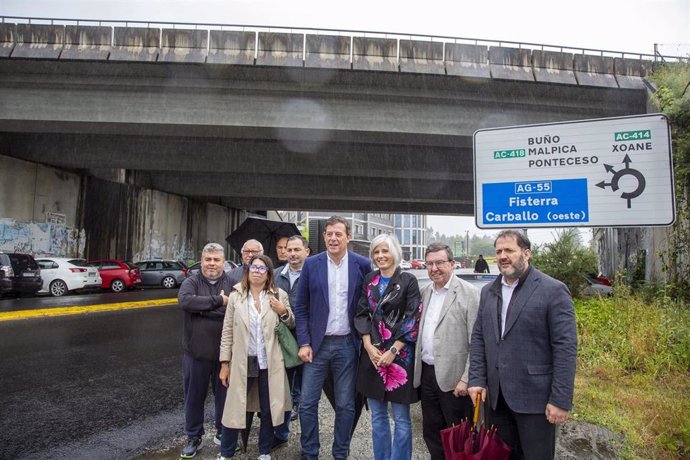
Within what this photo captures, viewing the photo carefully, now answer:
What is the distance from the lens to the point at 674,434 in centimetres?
364

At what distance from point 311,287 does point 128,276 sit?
1891 centimetres

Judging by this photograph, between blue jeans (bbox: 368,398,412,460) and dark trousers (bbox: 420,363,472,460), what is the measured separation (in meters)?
0.15

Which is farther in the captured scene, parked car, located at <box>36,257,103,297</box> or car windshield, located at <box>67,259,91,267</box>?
car windshield, located at <box>67,259,91,267</box>

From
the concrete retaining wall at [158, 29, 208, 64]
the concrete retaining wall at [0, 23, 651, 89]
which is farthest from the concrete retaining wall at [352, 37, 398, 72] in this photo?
the concrete retaining wall at [158, 29, 208, 64]

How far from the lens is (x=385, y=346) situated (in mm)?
3297

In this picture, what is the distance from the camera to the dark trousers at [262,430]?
3605 mm

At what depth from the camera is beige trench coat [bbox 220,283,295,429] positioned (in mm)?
3520

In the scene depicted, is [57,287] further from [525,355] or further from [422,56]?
[525,355]

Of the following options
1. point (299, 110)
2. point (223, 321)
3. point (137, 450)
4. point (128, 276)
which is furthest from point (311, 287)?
point (128, 276)

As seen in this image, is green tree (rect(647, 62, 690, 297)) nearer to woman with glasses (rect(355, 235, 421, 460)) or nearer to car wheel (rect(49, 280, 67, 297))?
woman with glasses (rect(355, 235, 421, 460))

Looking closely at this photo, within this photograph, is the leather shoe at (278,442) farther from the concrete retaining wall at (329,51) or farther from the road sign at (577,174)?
the concrete retaining wall at (329,51)

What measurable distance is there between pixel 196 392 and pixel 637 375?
4948mm

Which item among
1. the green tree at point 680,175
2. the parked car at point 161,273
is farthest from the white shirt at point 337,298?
the parked car at point 161,273

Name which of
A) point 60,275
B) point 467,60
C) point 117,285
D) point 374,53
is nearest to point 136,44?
point 374,53
